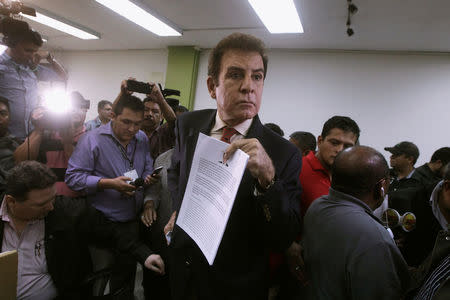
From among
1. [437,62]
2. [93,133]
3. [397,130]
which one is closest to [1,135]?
[93,133]

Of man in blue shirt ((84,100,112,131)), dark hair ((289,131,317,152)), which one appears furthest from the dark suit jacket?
man in blue shirt ((84,100,112,131))

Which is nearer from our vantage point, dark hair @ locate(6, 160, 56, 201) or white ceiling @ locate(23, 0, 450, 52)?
dark hair @ locate(6, 160, 56, 201)

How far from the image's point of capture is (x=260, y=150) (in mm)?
707

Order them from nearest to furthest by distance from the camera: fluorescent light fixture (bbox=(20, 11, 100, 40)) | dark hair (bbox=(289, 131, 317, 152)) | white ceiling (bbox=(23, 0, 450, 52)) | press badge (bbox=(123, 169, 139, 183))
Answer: press badge (bbox=(123, 169, 139, 183)) < dark hair (bbox=(289, 131, 317, 152)) < white ceiling (bbox=(23, 0, 450, 52)) < fluorescent light fixture (bbox=(20, 11, 100, 40))

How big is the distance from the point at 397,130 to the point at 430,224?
3391mm

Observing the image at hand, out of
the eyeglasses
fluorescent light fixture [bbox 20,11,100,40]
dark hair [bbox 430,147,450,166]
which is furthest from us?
fluorescent light fixture [bbox 20,11,100,40]

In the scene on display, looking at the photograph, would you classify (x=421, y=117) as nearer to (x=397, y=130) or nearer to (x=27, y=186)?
(x=397, y=130)

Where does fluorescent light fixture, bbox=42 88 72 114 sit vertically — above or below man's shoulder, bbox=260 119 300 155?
A: below

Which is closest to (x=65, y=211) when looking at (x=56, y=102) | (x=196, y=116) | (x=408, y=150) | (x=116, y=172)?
(x=116, y=172)

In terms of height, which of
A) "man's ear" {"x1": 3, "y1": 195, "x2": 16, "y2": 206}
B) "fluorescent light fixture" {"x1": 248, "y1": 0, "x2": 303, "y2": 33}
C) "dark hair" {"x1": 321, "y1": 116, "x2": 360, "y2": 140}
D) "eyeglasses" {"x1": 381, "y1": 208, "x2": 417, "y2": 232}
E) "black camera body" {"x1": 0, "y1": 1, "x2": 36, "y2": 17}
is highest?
"fluorescent light fixture" {"x1": 248, "y1": 0, "x2": 303, "y2": 33}

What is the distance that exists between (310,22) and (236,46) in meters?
3.53

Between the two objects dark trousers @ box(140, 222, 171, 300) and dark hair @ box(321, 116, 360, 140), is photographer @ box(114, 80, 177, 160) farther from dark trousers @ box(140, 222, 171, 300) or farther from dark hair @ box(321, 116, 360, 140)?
dark hair @ box(321, 116, 360, 140)

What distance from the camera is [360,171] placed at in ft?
3.74

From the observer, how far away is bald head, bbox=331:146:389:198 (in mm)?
1139
